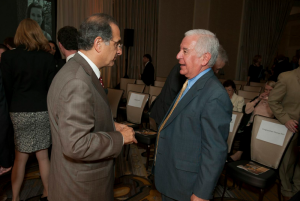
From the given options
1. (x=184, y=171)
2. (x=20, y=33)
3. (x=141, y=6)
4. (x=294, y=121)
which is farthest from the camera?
(x=141, y=6)

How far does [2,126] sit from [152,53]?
787 centimetres

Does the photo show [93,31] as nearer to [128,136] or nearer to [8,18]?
[128,136]

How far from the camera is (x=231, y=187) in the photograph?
8.98 ft

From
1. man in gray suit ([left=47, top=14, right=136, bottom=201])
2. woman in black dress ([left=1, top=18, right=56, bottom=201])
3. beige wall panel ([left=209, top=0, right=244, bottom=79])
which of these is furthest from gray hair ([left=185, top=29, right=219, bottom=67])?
beige wall panel ([left=209, top=0, right=244, bottom=79])

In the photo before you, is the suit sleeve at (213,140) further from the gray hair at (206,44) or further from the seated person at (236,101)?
the seated person at (236,101)

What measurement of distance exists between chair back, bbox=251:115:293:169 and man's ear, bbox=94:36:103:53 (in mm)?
2012

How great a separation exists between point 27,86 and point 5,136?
80 cm

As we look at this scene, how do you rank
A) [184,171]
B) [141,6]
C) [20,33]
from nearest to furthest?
1. [184,171]
2. [20,33]
3. [141,6]

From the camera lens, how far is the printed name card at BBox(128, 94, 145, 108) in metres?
3.53

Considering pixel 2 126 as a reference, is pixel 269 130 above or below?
below

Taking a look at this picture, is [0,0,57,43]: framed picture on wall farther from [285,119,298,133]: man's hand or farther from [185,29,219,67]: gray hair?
[285,119,298,133]: man's hand

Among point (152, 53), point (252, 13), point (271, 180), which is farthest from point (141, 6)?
point (271, 180)

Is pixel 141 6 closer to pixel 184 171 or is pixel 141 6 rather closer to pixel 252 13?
pixel 252 13

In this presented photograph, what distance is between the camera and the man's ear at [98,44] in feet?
3.68
